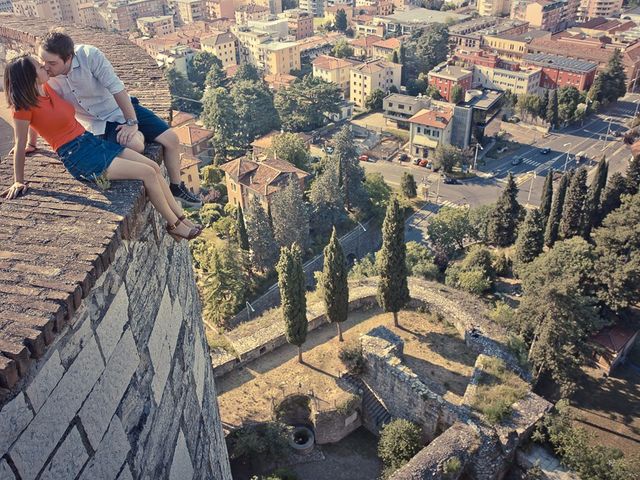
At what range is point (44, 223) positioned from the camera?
3436 mm

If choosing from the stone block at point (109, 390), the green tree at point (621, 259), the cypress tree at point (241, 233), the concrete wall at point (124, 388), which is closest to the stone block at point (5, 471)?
the concrete wall at point (124, 388)

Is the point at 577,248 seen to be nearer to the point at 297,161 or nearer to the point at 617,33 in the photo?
the point at 297,161

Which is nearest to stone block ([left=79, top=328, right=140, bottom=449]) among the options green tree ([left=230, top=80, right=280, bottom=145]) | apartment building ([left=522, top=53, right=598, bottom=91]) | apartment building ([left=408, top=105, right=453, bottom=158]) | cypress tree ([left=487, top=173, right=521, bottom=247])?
cypress tree ([left=487, top=173, right=521, bottom=247])

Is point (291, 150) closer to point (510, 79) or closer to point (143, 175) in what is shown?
point (510, 79)

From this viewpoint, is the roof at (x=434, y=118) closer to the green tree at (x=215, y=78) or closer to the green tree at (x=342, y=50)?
the green tree at (x=215, y=78)

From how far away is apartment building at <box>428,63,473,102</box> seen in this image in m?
56.8

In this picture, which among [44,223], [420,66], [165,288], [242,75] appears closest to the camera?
[44,223]

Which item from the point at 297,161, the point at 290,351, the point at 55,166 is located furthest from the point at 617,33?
the point at 55,166

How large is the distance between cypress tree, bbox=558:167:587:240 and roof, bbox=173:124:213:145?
28265 mm

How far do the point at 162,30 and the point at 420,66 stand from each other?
40279mm

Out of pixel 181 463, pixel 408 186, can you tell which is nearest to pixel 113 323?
pixel 181 463

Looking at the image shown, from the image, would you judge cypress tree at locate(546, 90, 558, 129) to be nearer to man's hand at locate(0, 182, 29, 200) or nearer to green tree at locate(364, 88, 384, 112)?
green tree at locate(364, 88, 384, 112)

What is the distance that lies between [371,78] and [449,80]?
814cm

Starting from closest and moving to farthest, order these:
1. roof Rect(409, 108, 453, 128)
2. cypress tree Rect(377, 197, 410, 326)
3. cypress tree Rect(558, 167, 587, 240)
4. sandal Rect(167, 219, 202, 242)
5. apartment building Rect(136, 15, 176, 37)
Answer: sandal Rect(167, 219, 202, 242) < cypress tree Rect(377, 197, 410, 326) < cypress tree Rect(558, 167, 587, 240) < roof Rect(409, 108, 453, 128) < apartment building Rect(136, 15, 176, 37)
